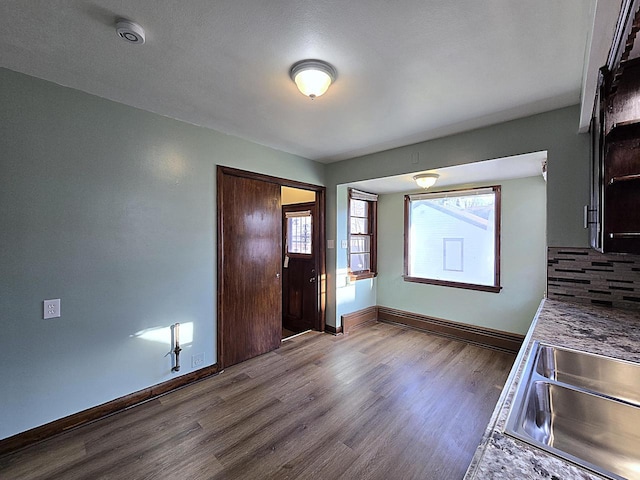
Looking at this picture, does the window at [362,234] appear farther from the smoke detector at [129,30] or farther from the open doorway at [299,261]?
the smoke detector at [129,30]

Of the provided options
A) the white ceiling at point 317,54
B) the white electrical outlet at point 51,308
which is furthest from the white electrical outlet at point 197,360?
the white ceiling at point 317,54

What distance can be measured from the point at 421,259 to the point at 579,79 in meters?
2.94

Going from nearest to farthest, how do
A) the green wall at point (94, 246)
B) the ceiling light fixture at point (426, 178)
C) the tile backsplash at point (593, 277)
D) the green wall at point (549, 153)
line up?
the green wall at point (94, 246) < the tile backsplash at point (593, 277) < the green wall at point (549, 153) < the ceiling light fixture at point (426, 178)

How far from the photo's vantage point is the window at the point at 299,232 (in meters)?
4.57

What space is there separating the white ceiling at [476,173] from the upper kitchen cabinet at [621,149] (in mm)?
1256

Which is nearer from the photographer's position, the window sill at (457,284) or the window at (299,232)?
the window sill at (457,284)

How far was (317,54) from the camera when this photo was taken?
5.66 ft

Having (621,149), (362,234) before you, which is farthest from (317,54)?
(362,234)

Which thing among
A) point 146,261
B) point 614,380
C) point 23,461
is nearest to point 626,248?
point 614,380

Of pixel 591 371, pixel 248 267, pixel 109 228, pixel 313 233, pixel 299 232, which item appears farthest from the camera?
pixel 299 232

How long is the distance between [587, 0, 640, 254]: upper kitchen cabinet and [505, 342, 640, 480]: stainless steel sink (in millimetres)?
619

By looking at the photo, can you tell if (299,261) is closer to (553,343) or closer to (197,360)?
(197,360)

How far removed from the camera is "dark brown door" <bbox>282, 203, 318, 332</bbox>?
14.4ft

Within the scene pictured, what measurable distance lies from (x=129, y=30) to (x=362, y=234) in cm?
386
